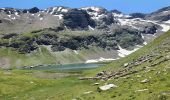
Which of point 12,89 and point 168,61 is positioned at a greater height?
point 168,61

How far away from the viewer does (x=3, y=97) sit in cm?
7731

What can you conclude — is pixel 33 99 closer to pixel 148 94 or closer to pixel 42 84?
pixel 148 94

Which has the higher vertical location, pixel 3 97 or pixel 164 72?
pixel 164 72

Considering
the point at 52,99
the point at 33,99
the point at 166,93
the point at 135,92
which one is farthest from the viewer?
the point at 33,99

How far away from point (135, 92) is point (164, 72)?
25.9 feet

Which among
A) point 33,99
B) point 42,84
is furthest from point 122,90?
point 42,84

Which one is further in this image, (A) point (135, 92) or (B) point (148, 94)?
(A) point (135, 92)

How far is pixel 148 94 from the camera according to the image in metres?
45.3

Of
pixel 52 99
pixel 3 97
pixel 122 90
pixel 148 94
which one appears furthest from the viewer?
pixel 3 97

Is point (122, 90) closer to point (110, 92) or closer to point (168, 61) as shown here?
Answer: point (110, 92)

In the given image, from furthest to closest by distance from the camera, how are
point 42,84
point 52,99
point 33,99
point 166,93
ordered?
point 42,84, point 33,99, point 52,99, point 166,93

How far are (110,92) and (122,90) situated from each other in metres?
1.78

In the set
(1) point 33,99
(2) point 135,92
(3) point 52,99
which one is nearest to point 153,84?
(2) point 135,92

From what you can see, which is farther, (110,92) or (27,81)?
(27,81)
